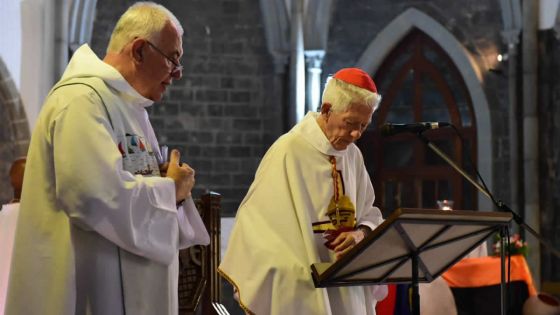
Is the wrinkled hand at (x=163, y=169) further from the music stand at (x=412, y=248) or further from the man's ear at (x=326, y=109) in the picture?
the man's ear at (x=326, y=109)

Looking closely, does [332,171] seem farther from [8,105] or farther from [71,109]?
[8,105]

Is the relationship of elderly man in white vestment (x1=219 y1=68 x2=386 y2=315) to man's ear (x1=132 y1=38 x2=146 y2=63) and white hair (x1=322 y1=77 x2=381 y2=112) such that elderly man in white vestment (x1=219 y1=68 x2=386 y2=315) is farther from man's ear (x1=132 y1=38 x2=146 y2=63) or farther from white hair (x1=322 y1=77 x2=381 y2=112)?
man's ear (x1=132 y1=38 x2=146 y2=63)

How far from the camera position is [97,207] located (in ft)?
9.12

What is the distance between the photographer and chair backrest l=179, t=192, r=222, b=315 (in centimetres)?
441

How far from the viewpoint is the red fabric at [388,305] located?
6184 millimetres

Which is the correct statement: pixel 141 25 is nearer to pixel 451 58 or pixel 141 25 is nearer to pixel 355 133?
pixel 355 133

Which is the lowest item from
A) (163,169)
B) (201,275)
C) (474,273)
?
(474,273)

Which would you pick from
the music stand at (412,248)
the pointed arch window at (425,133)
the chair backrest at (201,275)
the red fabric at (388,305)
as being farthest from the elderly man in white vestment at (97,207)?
the pointed arch window at (425,133)

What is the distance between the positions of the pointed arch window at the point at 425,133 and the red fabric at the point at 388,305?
19.3 ft

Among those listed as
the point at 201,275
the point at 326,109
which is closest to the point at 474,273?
the point at 201,275

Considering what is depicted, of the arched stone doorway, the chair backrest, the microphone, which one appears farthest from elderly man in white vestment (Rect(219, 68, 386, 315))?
the arched stone doorway

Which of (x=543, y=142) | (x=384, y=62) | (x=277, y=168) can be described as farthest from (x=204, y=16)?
(x=277, y=168)

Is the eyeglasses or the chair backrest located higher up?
the eyeglasses

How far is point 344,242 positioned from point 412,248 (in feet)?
1.47
